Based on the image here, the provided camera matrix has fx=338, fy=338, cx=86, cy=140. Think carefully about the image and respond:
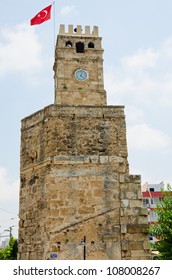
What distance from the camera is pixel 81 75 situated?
2592 cm

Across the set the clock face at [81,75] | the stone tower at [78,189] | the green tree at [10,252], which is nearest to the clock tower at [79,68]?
the clock face at [81,75]

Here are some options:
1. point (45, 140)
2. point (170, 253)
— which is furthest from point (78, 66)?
point (45, 140)

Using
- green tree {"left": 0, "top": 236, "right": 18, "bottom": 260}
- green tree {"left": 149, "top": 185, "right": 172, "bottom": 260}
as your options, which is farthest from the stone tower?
green tree {"left": 0, "top": 236, "right": 18, "bottom": 260}

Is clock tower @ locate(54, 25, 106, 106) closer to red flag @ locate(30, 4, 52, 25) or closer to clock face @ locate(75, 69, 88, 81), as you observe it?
clock face @ locate(75, 69, 88, 81)

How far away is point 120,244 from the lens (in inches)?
305

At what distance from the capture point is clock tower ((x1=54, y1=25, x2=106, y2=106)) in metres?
25.2

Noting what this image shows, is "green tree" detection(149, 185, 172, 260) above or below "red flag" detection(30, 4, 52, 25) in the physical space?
below

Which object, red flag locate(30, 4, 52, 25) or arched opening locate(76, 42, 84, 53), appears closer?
red flag locate(30, 4, 52, 25)

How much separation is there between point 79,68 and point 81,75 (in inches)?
25.0

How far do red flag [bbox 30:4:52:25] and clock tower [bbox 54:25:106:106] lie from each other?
31.6ft

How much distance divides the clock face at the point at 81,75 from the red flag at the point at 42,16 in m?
10.4

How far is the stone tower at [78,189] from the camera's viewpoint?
7695mm
